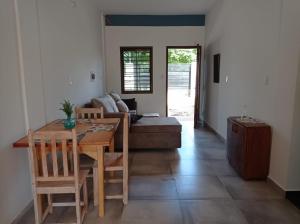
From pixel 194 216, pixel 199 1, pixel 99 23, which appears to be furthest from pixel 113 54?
pixel 194 216

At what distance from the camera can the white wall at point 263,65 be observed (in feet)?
8.18

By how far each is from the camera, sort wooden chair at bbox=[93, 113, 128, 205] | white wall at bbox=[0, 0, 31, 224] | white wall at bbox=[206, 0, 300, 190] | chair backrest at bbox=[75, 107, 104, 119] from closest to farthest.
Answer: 1. white wall at bbox=[0, 0, 31, 224]
2. wooden chair at bbox=[93, 113, 128, 205]
3. white wall at bbox=[206, 0, 300, 190]
4. chair backrest at bbox=[75, 107, 104, 119]

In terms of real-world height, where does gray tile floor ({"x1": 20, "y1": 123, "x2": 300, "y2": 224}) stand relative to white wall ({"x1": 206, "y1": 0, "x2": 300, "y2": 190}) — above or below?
below

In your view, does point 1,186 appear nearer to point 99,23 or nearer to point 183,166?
point 183,166

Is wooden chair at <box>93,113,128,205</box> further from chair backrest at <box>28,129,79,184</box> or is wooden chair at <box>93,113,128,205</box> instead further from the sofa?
the sofa

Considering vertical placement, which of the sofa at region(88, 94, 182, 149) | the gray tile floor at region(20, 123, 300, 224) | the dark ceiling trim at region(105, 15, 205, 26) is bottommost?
the gray tile floor at region(20, 123, 300, 224)

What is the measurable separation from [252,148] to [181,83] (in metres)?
4.47

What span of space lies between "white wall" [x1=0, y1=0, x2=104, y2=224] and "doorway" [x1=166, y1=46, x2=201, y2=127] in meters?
3.61

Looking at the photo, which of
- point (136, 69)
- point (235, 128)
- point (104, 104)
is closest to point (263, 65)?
point (235, 128)

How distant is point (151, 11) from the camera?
589cm

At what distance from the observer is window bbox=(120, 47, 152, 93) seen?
21.2 ft

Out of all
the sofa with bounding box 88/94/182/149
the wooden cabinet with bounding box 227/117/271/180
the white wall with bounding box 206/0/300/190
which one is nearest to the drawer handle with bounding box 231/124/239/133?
the wooden cabinet with bounding box 227/117/271/180

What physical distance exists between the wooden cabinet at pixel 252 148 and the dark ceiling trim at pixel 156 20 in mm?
4037

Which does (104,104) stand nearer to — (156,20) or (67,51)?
(67,51)
